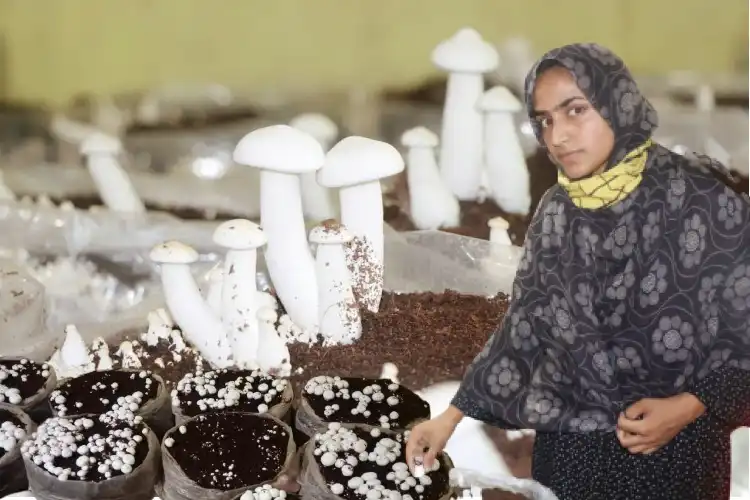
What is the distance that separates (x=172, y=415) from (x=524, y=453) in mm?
722

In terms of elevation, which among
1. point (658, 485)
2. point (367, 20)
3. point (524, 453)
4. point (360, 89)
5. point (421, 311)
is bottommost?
point (524, 453)

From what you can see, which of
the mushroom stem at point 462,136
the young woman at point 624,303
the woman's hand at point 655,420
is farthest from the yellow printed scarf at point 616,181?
Answer: the mushroom stem at point 462,136

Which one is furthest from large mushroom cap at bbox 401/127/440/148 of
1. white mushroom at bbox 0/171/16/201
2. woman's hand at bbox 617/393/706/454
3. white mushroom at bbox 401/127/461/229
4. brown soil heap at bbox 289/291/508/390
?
white mushroom at bbox 0/171/16/201

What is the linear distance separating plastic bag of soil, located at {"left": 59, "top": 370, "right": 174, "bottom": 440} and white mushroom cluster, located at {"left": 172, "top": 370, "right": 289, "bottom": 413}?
1.4 inches

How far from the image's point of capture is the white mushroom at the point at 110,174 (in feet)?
5.50

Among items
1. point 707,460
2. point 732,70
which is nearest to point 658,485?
point 707,460

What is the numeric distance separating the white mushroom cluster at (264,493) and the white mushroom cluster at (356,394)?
0.64ft

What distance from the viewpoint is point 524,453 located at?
1.58 meters

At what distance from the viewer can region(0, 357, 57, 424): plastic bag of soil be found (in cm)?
160

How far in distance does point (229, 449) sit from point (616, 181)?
2.71 ft

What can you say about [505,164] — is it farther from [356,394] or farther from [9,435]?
[9,435]

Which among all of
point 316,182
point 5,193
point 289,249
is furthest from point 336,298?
point 5,193

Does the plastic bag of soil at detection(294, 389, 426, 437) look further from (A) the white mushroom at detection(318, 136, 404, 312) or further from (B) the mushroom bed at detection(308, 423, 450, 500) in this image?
(A) the white mushroom at detection(318, 136, 404, 312)

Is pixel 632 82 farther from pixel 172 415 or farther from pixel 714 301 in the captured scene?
pixel 172 415
